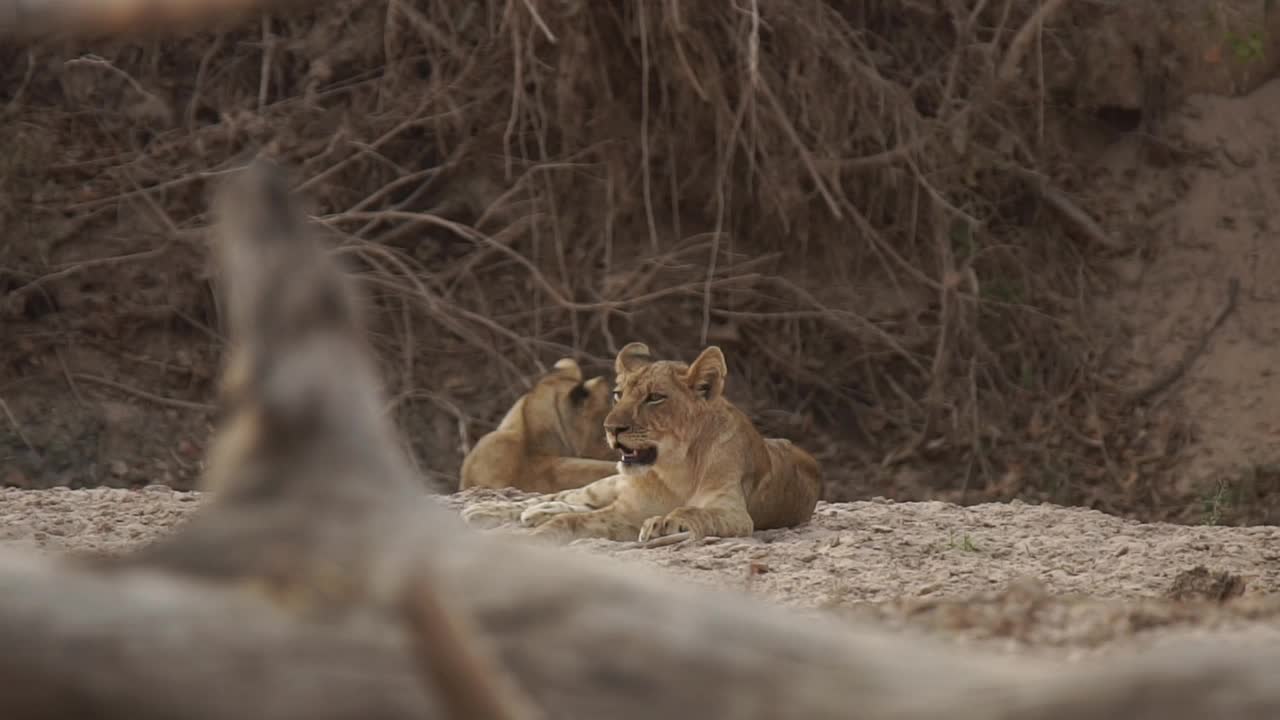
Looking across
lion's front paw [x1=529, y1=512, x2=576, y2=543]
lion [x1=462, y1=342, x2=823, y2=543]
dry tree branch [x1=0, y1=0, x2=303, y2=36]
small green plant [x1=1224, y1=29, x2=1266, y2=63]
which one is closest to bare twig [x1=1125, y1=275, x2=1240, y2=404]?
small green plant [x1=1224, y1=29, x2=1266, y2=63]

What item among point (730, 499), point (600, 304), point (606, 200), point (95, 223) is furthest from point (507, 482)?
point (95, 223)

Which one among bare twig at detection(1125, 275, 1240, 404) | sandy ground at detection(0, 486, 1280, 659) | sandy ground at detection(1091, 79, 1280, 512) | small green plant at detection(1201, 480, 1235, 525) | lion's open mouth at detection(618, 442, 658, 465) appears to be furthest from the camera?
bare twig at detection(1125, 275, 1240, 404)

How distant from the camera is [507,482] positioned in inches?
303

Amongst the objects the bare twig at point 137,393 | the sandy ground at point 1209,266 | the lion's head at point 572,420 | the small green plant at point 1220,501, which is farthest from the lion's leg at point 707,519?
the sandy ground at point 1209,266

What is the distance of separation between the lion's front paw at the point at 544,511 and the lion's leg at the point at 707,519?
34 centimetres

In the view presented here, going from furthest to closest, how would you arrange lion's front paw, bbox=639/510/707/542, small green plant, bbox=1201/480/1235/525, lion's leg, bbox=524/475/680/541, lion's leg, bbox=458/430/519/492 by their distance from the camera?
small green plant, bbox=1201/480/1235/525 → lion's leg, bbox=458/430/519/492 → lion's leg, bbox=524/475/680/541 → lion's front paw, bbox=639/510/707/542

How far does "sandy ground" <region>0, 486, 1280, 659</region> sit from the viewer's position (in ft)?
12.4

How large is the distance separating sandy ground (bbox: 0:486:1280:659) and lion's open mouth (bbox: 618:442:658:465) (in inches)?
16.5

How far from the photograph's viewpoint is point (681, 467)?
6.43 meters

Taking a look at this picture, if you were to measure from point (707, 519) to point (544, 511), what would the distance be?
2.06 feet

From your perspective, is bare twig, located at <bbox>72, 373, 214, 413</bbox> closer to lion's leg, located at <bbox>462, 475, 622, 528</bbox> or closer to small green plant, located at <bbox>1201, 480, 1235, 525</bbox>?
lion's leg, located at <bbox>462, 475, 622, 528</bbox>

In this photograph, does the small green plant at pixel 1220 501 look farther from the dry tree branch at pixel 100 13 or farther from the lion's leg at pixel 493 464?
the dry tree branch at pixel 100 13

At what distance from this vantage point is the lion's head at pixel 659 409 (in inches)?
251

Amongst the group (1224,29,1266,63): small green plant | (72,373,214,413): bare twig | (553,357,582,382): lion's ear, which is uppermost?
(1224,29,1266,63): small green plant
